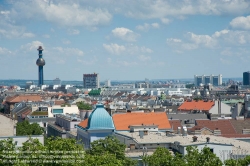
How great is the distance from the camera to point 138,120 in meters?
85.4

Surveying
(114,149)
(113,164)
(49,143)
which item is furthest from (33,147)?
(114,149)

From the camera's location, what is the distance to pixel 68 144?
4194 cm

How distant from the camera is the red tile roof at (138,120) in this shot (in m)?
83.0

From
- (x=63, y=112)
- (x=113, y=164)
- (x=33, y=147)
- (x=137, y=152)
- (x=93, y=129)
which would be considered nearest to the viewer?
(x=33, y=147)

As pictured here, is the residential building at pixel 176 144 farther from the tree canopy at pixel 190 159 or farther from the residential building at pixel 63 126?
the residential building at pixel 63 126

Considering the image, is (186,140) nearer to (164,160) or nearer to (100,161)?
(164,160)

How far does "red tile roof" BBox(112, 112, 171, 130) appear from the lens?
83.0m

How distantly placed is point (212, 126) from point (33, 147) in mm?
49399

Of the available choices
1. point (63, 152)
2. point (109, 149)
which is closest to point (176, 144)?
point (109, 149)

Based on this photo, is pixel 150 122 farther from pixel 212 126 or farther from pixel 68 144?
pixel 68 144

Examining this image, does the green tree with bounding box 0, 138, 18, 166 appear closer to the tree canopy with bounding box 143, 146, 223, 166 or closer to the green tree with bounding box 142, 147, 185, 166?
the green tree with bounding box 142, 147, 185, 166

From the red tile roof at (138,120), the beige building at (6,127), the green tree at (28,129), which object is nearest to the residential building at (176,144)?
the red tile roof at (138,120)

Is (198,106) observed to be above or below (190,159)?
above

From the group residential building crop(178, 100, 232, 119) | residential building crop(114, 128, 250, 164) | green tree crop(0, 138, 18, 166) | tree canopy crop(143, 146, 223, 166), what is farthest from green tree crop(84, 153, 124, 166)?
residential building crop(178, 100, 232, 119)
